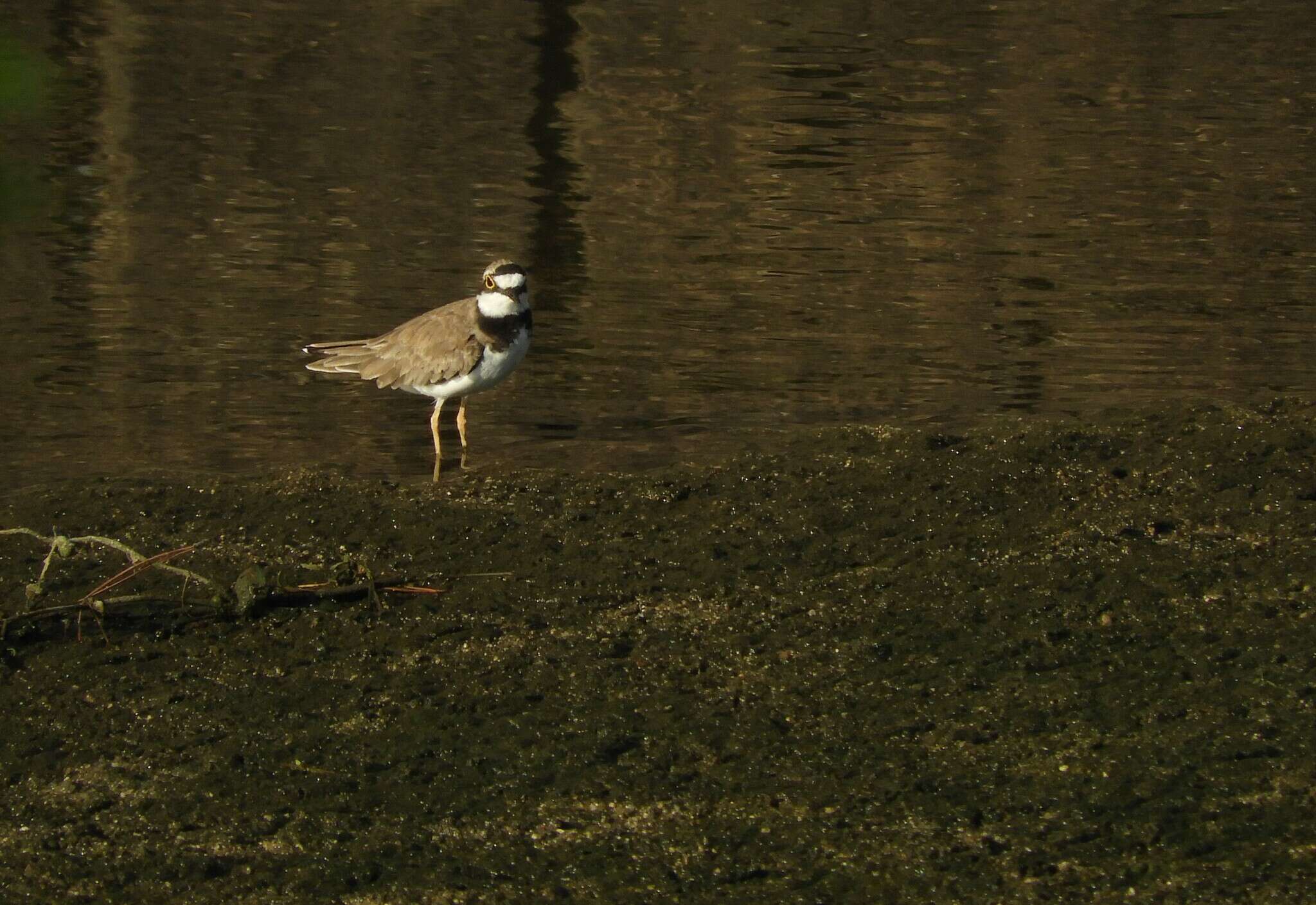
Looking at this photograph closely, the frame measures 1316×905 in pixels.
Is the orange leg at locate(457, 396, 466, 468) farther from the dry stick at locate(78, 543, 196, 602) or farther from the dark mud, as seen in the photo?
the dry stick at locate(78, 543, 196, 602)

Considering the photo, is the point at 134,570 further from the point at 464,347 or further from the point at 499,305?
the point at 499,305

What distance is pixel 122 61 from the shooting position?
1284cm

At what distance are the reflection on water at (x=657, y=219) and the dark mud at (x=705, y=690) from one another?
3.08ft

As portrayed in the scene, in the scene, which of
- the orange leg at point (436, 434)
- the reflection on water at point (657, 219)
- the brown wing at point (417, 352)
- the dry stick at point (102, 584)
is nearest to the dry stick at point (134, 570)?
the dry stick at point (102, 584)

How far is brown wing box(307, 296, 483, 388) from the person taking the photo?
6234mm

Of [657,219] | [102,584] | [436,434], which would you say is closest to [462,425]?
[436,434]

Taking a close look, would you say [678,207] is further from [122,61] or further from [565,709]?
[565,709]

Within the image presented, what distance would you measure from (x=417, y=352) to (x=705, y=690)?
118 inches

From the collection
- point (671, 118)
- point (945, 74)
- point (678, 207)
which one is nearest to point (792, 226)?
point (678, 207)

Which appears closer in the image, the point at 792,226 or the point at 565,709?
the point at 565,709

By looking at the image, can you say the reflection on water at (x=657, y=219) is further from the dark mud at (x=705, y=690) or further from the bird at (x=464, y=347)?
the dark mud at (x=705, y=690)

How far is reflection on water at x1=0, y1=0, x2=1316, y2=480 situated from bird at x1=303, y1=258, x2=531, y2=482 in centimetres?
25

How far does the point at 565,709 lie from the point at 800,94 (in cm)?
933

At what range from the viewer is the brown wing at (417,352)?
6234 millimetres
